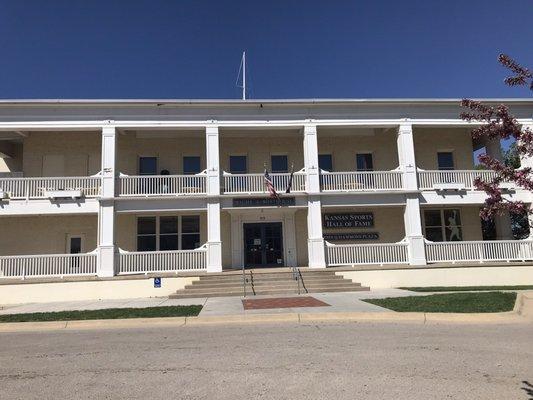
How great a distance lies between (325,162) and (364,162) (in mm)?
1958

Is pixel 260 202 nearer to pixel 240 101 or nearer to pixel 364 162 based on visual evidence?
pixel 240 101

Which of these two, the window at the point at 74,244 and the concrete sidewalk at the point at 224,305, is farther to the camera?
the window at the point at 74,244

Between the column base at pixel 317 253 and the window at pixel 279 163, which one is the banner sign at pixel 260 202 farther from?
the window at pixel 279 163

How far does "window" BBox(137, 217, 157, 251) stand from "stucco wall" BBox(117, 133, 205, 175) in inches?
89.4

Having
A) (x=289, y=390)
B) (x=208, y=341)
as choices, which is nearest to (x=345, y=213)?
(x=208, y=341)

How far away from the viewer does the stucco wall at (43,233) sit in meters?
19.8

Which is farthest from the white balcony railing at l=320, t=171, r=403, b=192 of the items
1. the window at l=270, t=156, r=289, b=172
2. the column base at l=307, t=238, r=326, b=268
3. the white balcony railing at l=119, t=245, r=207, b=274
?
the white balcony railing at l=119, t=245, r=207, b=274

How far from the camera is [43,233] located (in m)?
20.1

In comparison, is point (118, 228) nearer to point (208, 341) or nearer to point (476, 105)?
point (208, 341)

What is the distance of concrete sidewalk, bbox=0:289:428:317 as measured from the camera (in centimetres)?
1173

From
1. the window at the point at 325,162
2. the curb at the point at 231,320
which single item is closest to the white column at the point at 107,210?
the curb at the point at 231,320

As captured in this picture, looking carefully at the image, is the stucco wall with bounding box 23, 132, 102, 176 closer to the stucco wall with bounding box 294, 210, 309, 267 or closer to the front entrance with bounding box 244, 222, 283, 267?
the front entrance with bounding box 244, 222, 283, 267

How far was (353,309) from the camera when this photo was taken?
11.7 meters

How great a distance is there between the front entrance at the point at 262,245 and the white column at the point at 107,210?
19.3 ft
